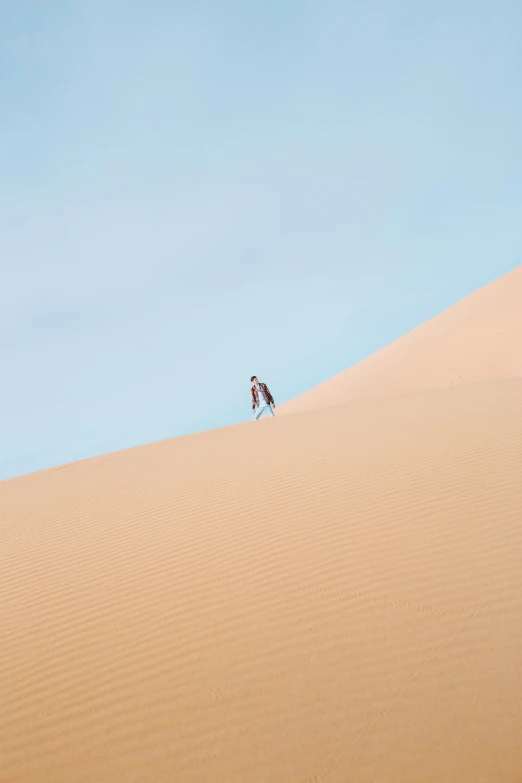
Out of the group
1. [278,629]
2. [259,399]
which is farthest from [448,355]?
[278,629]

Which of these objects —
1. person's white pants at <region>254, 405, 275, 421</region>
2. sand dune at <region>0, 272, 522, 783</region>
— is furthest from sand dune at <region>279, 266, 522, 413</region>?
sand dune at <region>0, 272, 522, 783</region>

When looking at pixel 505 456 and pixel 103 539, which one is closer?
pixel 103 539

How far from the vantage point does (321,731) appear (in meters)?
3.51

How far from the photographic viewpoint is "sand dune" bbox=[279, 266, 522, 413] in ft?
91.1

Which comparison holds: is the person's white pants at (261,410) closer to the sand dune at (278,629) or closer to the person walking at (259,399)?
the person walking at (259,399)

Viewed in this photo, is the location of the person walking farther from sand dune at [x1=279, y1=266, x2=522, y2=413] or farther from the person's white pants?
sand dune at [x1=279, y1=266, x2=522, y2=413]

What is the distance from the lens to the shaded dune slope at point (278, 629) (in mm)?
3443

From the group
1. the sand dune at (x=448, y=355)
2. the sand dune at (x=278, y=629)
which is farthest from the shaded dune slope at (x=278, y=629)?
the sand dune at (x=448, y=355)

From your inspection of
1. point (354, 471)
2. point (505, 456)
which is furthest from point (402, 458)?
point (505, 456)

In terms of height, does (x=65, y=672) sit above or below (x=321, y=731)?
above

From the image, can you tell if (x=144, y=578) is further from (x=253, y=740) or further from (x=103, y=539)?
(x=253, y=740)

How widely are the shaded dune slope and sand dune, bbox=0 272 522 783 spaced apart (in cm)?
1

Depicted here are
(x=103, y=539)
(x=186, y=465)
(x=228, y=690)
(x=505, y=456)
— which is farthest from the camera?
(x=186, y=465)

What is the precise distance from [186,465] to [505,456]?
15.7 feet
